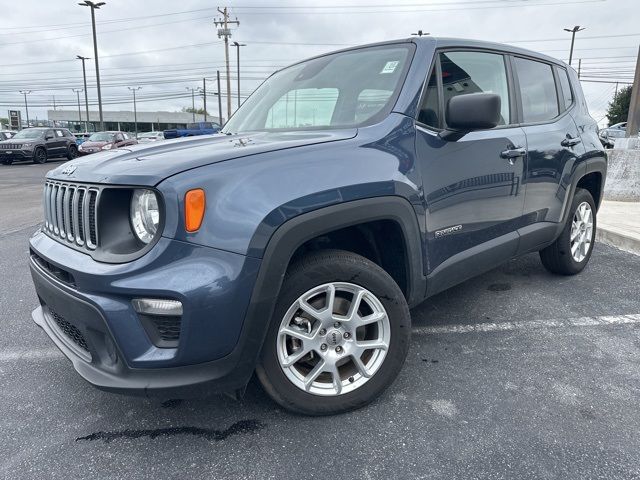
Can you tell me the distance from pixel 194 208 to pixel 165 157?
0.39m

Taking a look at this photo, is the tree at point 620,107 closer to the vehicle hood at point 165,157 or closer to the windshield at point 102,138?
the windshield at point 102,138

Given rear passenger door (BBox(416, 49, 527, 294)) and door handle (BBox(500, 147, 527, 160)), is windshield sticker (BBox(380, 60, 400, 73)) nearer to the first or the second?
rear passenger door (BBox(416, 49, 527, 294))

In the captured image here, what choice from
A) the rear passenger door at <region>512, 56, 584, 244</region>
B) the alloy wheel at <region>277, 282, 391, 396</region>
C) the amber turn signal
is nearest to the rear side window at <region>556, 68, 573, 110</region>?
the rear passenger door at <region>512, 56, 584, 244</region>

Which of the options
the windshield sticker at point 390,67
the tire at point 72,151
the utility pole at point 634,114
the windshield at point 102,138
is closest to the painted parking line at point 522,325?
the windshield sticker at point 390,67

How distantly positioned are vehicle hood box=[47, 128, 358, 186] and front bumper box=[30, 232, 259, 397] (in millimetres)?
309

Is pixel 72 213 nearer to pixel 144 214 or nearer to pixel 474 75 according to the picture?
pixel 144 214

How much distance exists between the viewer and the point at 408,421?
2.25 metres

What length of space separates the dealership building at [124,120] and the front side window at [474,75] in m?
88.8

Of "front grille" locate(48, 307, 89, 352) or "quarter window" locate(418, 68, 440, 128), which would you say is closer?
"front grille" locate(48, 307, 89, 352)

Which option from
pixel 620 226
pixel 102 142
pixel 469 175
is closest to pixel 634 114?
pixel 620 226

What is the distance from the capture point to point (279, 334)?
6.83 feet

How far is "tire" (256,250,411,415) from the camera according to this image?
6.88ft

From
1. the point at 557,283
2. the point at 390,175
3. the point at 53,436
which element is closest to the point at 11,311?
the point at 53,436

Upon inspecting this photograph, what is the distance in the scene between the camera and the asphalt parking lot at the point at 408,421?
1.96 m
